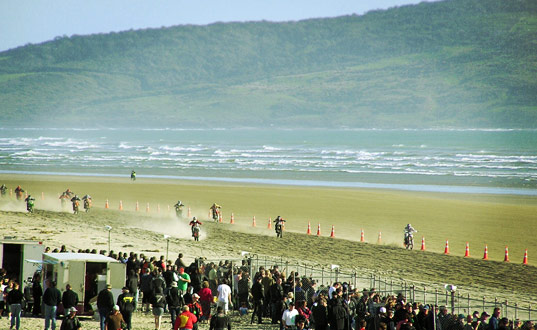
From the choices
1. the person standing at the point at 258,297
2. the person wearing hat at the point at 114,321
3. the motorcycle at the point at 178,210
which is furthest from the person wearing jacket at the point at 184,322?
the motorcycle at the point at 178,210

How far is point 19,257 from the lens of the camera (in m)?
20.4

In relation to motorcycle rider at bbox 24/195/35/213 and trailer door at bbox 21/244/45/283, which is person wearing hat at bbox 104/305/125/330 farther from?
motorcycle rider at bbox 24/195/35/213

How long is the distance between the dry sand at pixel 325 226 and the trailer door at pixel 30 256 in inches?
324

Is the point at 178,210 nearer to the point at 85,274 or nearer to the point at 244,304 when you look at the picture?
the point at 244,304

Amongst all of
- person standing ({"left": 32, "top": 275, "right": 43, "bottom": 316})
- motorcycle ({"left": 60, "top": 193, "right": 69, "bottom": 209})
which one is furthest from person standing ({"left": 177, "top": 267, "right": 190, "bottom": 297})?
motorcycle ({"left": 60, "top": 193, "right": 69, "bottom": 209})

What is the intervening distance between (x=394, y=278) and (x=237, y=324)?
8.43 m

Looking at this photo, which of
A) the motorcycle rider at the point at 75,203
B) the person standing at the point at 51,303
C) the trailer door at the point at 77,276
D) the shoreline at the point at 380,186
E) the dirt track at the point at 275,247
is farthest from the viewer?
the shoreline at the point at 380,186

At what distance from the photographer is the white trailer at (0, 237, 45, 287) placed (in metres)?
→ 20.3

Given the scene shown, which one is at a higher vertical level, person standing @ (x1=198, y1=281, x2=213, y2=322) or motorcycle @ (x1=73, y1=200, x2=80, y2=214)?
motorcycle @ (x1=73, y1=200, x2=80, y2=214)

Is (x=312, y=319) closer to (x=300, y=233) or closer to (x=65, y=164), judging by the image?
(x=300, y=233)

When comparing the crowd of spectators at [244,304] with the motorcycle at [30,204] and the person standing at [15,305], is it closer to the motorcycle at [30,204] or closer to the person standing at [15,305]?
the person standing at [15,305]

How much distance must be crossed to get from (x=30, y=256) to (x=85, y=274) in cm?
314

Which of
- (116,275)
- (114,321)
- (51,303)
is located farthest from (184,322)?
(116,275)

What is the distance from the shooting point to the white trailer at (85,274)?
59.1 feet
